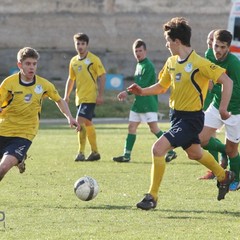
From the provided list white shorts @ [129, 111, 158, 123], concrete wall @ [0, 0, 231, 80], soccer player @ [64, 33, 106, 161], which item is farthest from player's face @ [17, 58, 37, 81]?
concrete wall @ [0, 0, 231, 80]

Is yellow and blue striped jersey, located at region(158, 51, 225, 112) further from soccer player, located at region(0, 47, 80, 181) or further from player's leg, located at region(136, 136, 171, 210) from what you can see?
soccer player, located at region(0, 47, 80, 181)

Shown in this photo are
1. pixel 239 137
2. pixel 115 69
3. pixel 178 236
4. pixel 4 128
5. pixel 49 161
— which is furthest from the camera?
pixel 115 69

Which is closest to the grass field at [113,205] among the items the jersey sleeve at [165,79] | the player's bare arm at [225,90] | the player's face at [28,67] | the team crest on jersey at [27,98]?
the player's bare arm at [225,90]

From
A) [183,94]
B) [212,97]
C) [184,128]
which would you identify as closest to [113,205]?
[184,128]

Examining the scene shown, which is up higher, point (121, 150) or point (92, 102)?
point (92, 102)

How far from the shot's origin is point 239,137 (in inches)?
508

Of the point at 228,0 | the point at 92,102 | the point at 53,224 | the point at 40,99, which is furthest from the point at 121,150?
the point at 228,0

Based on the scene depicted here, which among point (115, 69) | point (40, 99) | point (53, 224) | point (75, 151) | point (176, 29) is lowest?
point (115, 69)

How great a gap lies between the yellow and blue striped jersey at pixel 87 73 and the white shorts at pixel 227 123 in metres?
4.23

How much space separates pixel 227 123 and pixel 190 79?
6.37ft

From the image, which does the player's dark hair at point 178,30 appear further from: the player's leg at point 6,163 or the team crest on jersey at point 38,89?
the player's leg at point 6,163

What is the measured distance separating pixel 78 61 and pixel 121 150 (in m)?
2.70

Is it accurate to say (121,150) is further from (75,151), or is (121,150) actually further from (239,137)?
(239,137)

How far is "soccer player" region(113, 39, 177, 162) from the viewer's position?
55.3ft
